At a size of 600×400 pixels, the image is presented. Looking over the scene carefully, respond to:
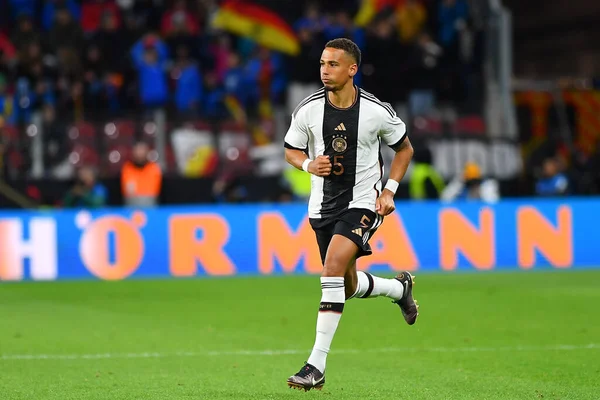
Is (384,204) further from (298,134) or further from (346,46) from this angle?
(346,46)

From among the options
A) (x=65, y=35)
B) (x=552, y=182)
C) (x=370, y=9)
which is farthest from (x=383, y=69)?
(x=65, y=35)

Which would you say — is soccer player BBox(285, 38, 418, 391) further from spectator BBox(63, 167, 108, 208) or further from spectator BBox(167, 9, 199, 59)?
spectator BBox(167, 9, 199, 59)

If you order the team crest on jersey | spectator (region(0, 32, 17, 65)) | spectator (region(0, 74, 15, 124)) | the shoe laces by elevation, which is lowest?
the shoe laces

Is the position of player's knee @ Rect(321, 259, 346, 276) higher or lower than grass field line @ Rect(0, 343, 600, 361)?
higher

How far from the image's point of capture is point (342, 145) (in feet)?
23.4

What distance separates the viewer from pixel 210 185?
1811 centimetres

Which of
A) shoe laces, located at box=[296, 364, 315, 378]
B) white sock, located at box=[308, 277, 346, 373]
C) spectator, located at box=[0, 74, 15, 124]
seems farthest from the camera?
spectator, located at box=[0, 74, 15, 124]

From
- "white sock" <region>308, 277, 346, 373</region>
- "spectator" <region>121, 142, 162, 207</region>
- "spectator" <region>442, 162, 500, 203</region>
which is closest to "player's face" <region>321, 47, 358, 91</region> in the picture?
"white sock" <region>308, 277, 346, 373</region>

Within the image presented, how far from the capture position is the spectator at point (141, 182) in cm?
1711

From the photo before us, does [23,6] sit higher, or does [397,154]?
[23,6]

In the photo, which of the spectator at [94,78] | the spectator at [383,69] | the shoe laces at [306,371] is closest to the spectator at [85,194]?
the spectator at [94,78]

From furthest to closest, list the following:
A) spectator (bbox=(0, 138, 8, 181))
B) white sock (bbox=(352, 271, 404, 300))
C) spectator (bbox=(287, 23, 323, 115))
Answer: spectator (bbox=(287, 23, 323, 115)) → spectator (bbox=(0, 138, 8, 181)) → white sock (bbox=(352, 271, 404, 300))

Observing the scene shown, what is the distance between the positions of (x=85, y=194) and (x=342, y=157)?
1034 cm

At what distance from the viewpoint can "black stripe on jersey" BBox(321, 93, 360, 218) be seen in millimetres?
7125
